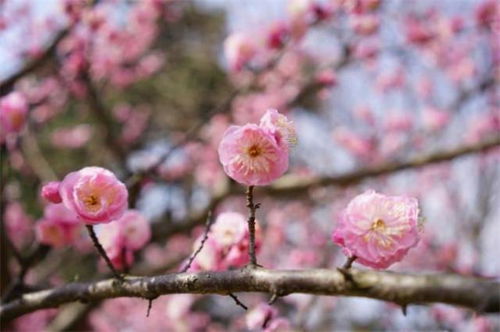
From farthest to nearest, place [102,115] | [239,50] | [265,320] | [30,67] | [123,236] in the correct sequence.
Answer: [102,115], [239,50], [30,67], [123,236], [265,320]

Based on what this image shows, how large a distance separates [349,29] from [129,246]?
2.72 metres

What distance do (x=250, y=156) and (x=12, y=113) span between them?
5.49 feet

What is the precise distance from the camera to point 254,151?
4.48 ft

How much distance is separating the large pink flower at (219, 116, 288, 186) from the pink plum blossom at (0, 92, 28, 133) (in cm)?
162

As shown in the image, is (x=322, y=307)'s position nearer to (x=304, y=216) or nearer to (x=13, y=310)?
(x=304, y=216)

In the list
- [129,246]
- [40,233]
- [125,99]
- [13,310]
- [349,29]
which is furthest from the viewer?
[125,99]

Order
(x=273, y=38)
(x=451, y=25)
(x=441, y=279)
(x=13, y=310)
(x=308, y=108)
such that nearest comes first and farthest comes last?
(x=441, y=279) < (x=13, y=310) < (x=273, y=38) < (x=451, y=25) < (x=308, y=108)

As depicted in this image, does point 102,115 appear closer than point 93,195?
No

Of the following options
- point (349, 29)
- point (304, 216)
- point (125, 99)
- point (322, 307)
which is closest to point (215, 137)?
point (304, 216)

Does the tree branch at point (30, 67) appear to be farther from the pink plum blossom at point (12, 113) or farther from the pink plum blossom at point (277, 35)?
the pink plum blossom at point (277, 35)

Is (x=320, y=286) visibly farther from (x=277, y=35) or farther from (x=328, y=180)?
(x=277, y=35)

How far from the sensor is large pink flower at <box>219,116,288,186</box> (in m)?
1.36

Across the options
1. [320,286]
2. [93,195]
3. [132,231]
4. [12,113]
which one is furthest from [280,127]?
[12,113]

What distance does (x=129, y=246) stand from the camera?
2055 millimetres
